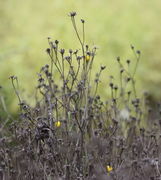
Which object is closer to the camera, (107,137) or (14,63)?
(107,137)

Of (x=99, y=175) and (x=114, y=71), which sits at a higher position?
(x=114, y=71)

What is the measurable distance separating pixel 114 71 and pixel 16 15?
180 cm

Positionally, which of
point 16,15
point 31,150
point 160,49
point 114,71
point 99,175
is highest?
point 16,15

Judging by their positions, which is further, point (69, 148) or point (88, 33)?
point (88, 33)

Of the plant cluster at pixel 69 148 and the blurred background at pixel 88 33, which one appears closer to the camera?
the plant cluster at pixel 69 148

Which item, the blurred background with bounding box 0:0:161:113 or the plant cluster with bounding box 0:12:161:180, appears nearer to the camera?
the plant cluster with bounding box 0:12:161:180

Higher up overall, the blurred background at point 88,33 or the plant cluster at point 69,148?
the blurred background at point 88,33

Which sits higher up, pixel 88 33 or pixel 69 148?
pixel 88 33

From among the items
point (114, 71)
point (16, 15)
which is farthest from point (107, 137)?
point (16, 15)

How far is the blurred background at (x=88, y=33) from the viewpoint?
627 centimetres

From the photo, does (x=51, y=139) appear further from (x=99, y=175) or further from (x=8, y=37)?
(x=8, y=37)

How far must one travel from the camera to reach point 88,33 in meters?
6.56

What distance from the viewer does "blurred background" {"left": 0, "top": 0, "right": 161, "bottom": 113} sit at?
247 inches

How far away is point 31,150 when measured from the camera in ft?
9.33
